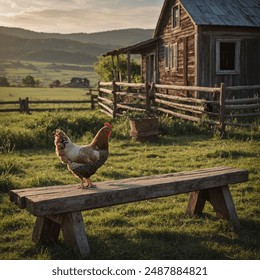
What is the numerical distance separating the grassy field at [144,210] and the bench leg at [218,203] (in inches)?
4.5

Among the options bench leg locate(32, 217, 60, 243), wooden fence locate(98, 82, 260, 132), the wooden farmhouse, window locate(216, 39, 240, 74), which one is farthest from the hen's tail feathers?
window locate(216, 39, 240, 74)

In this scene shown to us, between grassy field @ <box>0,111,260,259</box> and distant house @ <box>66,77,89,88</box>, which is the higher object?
distant house @ <box>66,77,89,88</box>

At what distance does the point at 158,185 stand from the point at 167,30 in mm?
16434

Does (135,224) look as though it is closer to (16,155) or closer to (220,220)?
(220,220)

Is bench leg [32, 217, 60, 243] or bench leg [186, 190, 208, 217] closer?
bench leg [32, 217, 60, 243]

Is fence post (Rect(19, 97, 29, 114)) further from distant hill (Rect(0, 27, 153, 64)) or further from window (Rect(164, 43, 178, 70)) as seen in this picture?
distant hill (Rect(0, 27, 153, 64))

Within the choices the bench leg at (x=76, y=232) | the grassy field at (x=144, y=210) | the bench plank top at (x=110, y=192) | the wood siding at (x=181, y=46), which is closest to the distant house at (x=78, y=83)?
the wood siding at (x=181, y=46)

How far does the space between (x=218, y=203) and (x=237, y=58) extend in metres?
13.0

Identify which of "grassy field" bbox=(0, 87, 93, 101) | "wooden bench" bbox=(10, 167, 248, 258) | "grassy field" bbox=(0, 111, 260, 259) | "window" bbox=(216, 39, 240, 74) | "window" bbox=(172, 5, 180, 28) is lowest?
"grassy field" bbox=(0, 111, 260, 259)

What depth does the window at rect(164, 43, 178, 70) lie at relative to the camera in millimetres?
18406

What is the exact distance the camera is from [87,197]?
381cm

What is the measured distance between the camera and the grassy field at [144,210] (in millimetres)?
4172

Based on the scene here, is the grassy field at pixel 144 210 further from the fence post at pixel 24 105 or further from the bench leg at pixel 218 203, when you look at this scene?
the fence post at pixel 24 105
